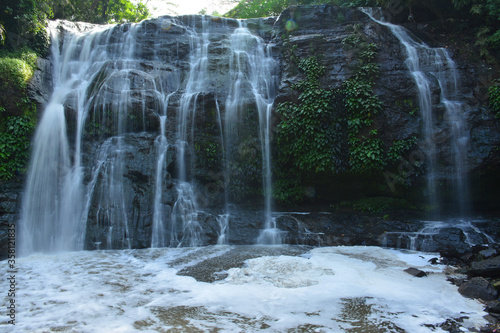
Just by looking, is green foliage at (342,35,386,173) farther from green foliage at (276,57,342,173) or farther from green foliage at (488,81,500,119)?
green foliage at (488,81,500,119)

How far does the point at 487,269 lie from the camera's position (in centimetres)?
557

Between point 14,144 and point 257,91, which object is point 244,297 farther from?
point 14,144

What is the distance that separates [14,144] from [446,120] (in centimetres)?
1435

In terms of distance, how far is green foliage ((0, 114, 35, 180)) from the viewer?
9.37 metres

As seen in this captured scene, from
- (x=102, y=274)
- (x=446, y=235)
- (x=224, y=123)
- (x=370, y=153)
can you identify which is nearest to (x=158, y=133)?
(x=224, y=123)

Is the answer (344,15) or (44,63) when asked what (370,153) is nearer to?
(344,15)

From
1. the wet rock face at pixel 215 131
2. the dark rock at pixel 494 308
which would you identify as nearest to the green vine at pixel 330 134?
the wet rock face at pixel 215 131

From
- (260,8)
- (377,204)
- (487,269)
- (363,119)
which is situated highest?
(260,8)

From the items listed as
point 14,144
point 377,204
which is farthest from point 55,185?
point 377,204

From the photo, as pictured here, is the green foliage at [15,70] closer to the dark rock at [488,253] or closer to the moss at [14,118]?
the moss at [14,118]

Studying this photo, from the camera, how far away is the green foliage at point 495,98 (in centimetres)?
980

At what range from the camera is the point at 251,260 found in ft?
23.5

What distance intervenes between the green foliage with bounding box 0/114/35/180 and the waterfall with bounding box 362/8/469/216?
1332 centimetres

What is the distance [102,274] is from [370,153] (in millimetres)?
8454
